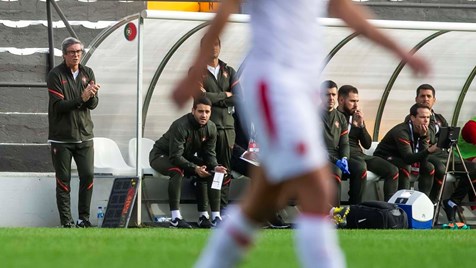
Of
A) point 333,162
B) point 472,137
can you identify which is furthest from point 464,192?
point 333,162

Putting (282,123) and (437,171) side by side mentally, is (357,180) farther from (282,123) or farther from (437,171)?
(282,123)

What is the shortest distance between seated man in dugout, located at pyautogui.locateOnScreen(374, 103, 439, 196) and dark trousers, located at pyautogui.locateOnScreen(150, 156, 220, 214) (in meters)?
3.15

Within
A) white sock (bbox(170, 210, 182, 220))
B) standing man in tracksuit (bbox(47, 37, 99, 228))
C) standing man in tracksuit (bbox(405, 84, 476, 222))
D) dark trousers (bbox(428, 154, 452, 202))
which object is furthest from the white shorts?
dark trousers (bbox(428, 154, 452, 202))

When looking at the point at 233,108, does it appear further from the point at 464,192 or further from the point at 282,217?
the point at 464,192

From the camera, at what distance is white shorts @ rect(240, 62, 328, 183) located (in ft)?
19.0

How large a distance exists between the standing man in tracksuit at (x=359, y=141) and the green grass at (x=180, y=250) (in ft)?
14.8

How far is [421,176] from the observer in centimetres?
1888

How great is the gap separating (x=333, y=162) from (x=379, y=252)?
7.54 metres

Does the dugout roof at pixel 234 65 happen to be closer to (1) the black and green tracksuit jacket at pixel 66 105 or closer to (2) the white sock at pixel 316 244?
(1) the black and green tracksuit jacket at pixel 66 105

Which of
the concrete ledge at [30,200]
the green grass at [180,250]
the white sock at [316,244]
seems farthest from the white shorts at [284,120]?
the concrete ledge at [30,200]

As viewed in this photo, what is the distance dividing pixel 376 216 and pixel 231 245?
1127 cm

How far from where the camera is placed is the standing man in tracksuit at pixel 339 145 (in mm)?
18172

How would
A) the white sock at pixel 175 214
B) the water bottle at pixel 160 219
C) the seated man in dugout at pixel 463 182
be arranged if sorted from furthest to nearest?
the seated man in dugout at pixel 463 182 < the water bottle at pixel 160 219 < the white sock at pixel 175 214

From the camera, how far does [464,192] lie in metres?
19.3
